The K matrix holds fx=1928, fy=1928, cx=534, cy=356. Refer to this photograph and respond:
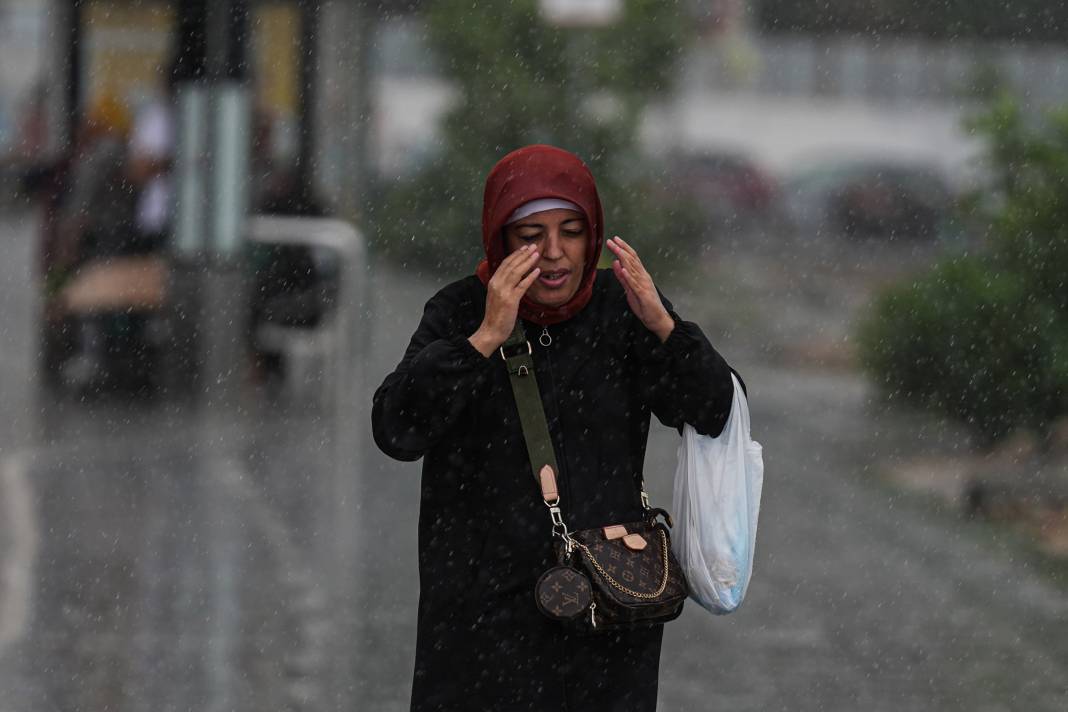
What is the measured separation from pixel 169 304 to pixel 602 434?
27.1 ft

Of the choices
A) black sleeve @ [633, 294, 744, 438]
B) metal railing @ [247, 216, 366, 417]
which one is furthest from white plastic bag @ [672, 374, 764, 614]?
metal railing @ [247, 216, 366, 417]

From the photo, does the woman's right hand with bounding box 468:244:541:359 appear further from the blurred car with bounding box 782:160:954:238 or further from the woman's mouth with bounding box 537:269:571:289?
the blurred car with bounding box 782:160:954:238

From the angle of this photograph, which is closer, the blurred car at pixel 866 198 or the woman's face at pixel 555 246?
the woman's face at pixel 555 246

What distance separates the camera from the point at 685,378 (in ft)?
11.4

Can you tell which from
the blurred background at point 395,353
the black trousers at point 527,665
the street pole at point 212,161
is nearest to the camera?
the black trousers at point 527,665

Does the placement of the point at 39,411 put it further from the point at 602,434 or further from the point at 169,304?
the point at 602,434

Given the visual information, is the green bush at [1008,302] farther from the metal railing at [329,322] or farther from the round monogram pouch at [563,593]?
the round monogram pouch at [563,593]

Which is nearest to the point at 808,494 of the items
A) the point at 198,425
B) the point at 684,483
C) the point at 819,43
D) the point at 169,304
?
the point at 198,425

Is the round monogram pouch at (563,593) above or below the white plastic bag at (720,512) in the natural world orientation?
below

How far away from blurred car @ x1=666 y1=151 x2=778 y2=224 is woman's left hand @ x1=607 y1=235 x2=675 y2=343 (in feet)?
52.5

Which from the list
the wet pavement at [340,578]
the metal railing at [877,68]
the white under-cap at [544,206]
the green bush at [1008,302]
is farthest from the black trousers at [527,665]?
the metal railing at [877,68]

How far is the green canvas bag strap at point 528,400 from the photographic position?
3480mm

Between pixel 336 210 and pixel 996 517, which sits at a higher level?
pixel 336 210

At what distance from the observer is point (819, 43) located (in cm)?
2081
